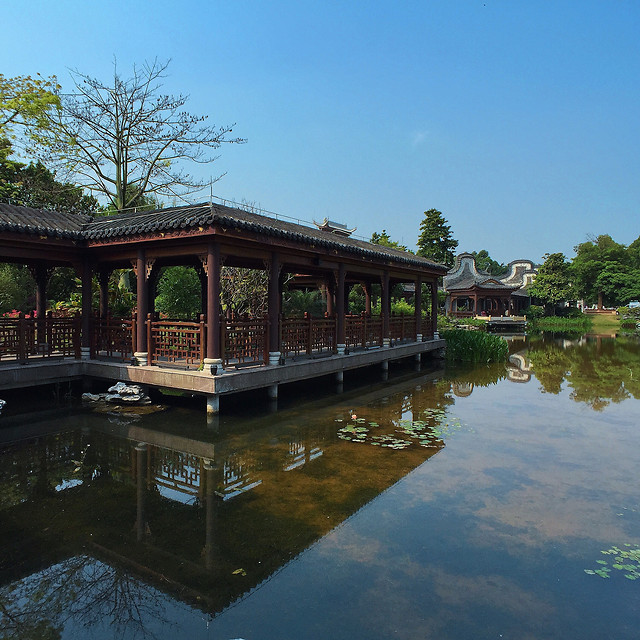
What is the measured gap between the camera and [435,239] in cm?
4397

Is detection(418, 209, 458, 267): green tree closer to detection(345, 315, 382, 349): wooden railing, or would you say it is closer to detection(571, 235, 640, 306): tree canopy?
detection(571, 235, 640, 306): tree canopy

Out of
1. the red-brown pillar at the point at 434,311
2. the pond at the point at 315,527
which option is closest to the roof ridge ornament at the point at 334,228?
the red-brown pillar at the point at 434,311

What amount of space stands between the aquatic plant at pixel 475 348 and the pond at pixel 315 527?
906 cm

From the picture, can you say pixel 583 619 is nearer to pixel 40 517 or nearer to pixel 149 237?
pixel 40 517

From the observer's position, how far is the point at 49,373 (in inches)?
348

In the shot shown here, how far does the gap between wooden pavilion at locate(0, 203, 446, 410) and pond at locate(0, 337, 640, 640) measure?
1455 mm

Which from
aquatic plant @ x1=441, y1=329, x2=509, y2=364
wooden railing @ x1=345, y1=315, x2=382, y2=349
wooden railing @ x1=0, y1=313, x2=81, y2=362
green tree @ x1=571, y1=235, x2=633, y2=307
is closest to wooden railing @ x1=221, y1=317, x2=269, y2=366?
wooden railing @ x1=0, y1=313, x2=81, y2=362

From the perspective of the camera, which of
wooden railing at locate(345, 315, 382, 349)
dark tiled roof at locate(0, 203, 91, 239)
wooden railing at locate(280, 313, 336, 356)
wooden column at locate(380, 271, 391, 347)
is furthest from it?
wooden column at locate(380, 271, 391, 347)

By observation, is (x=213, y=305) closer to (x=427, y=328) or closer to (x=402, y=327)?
(x=402, y=327)

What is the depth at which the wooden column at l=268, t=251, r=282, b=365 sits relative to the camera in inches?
365

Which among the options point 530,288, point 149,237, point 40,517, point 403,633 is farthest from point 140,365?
point 530,288

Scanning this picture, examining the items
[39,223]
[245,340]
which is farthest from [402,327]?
[39,223]

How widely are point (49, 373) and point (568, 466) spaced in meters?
8.55

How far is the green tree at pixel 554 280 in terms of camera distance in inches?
1587
